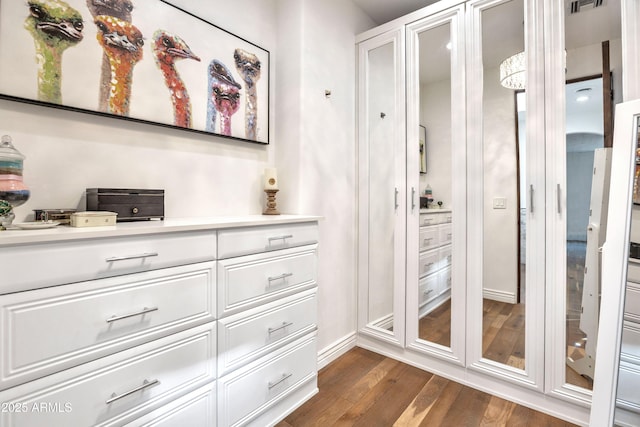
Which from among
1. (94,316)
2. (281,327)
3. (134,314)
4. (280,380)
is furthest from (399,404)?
(94,316)

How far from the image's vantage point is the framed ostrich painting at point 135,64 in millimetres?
1180

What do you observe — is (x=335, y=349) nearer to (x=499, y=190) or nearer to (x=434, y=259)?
(x=434, y=259)

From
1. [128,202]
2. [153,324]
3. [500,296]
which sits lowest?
[500,296]

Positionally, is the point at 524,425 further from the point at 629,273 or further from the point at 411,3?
the point at 411,3

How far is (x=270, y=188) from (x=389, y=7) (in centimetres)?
186

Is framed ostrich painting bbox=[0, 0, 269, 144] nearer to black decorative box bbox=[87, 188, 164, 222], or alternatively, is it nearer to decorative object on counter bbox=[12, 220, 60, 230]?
black decorative box bbox=[87, 188, 164, 222]

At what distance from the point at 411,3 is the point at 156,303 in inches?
107

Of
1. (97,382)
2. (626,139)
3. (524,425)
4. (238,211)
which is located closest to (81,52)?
(238,211)

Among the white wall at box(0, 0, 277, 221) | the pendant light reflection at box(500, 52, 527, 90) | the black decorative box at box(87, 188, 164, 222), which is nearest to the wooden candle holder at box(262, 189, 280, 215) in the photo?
the white wall at box(0, 0, 277, 221)

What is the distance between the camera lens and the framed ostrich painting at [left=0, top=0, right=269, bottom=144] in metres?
1.18

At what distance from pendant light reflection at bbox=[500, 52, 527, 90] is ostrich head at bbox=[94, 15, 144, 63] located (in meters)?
1.99

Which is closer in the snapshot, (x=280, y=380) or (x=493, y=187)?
(x=280, y=380)

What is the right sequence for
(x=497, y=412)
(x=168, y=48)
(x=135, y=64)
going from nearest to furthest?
(x=135, y=64) → (x=168, y=48) → (x=497, y=412)

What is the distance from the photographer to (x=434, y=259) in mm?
2127
